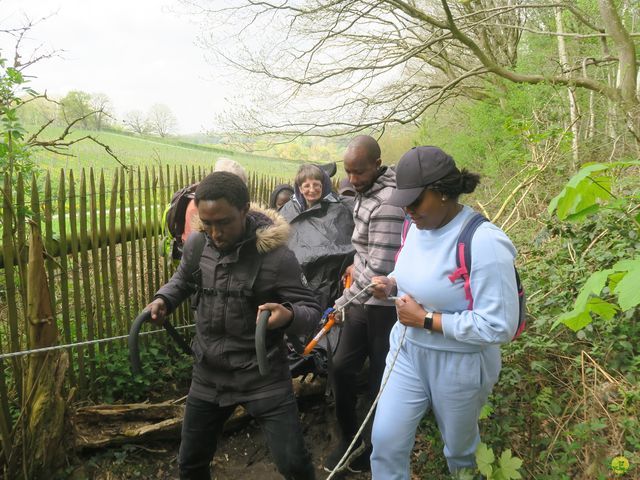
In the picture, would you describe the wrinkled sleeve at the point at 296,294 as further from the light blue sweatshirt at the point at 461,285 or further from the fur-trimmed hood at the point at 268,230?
the light blue sweatshirt at the point at 461,285

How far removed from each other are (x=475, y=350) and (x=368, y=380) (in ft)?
4.89

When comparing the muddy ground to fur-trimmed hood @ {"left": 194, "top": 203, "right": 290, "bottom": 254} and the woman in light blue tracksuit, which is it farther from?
fur-trimmed hood @ {"left": 194, "top": 203, "right": 290, "bottom": 254}

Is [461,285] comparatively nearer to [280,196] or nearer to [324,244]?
[324,244]

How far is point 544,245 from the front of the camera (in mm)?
4305

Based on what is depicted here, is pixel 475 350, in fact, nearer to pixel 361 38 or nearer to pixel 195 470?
pixel 195 470

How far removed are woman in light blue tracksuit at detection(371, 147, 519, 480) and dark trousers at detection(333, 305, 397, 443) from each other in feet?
2.07

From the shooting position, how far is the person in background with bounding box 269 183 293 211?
16.7 feet

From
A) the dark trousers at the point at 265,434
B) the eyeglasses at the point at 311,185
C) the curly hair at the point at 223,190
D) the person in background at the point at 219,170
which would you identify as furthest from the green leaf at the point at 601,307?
the eyeglasses at the point at 311,185

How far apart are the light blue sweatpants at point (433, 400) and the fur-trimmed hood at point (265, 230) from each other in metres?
0.73

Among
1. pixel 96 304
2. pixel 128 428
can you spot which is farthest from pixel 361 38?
pixel 128 428

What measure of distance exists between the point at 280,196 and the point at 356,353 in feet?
8.00

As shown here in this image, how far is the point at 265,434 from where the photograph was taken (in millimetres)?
2262

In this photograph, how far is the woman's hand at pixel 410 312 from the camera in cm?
201

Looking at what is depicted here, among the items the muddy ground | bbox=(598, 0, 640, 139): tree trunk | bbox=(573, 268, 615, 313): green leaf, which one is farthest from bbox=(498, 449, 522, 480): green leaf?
bbox=(598, 0, 640, 139): tree trunk
